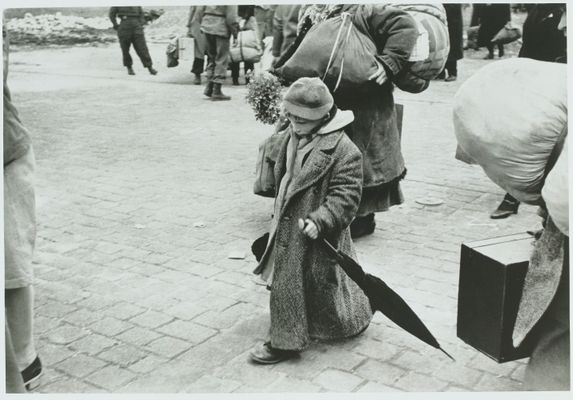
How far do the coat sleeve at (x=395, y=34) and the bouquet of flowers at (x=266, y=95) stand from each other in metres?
0.99

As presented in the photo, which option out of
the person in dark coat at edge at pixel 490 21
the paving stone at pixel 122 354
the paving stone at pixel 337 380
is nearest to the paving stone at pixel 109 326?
the paving stone at pixel 122 354

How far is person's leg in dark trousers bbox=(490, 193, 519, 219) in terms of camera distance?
606cm

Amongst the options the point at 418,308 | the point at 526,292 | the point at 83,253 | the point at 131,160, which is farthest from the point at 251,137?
the point at 526,292

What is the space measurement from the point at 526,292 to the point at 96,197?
4673mm


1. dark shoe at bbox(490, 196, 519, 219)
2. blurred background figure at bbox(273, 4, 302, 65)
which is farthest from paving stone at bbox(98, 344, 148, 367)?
blurred background figure at bbox(273, 4, 302, 65)

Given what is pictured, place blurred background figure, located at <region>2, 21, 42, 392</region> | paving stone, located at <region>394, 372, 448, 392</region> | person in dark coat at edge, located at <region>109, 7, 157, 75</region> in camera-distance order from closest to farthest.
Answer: blurred background figure, located at <region>2, 21, 42, 392</region>, paving stone, located at <region>394, 372, 448, 392</region>, person in dark coat at edge, located at <region>109, 7, 157, 75</region>

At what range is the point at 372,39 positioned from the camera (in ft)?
16.9

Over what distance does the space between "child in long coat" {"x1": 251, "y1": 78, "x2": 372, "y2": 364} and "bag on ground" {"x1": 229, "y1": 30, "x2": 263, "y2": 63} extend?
8.98 metres

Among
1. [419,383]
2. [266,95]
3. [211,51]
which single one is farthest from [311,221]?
[211,51]

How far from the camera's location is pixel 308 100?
3672 mm

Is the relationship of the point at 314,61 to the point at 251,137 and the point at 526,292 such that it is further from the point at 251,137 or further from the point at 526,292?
the point at 251,137

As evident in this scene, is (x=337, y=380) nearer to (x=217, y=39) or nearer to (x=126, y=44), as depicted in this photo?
(x=217, y=39)

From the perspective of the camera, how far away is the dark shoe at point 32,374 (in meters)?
3.66

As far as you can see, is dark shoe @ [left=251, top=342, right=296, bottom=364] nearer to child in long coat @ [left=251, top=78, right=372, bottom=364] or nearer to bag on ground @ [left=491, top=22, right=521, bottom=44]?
child in long coat @ [left=251, top=78, right=372, bottom=364]
